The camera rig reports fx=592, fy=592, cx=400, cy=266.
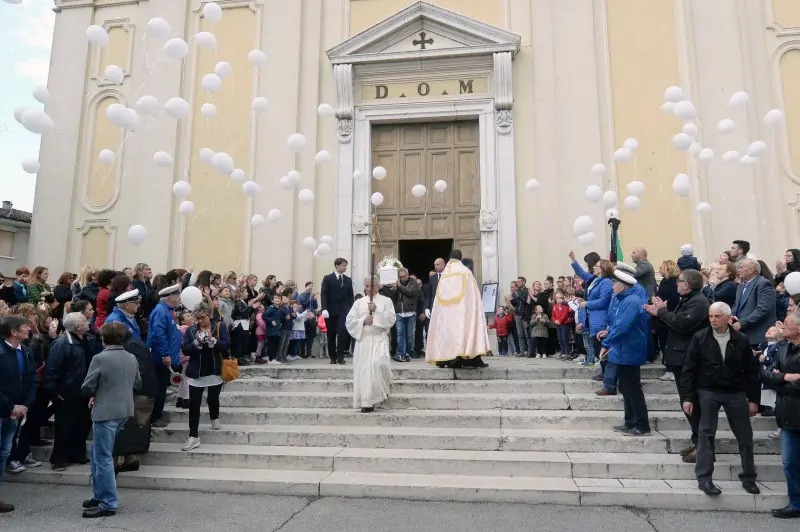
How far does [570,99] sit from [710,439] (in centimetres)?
892

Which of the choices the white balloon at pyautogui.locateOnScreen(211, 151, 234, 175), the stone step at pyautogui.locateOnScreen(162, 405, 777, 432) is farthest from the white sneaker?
the white balloon at pyautogui.locateOnScreen(211, 151, 234, 175)

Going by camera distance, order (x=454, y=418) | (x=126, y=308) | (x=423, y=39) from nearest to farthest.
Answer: (x=126, y=308), (x=454, y=418), (x=423, y=39)

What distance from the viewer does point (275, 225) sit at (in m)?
13.1

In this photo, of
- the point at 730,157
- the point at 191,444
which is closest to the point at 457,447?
the point at 191,444

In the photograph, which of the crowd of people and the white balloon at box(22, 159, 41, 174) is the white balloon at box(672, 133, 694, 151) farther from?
the white balloon at box(22, 159, 41, 174)

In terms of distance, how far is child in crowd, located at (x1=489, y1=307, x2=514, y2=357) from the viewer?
11.4 metres

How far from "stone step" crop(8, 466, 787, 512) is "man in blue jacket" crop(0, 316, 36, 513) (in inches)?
39.7

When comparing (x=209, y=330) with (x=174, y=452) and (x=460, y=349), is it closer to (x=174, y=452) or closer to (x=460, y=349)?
(x=174, y=452)

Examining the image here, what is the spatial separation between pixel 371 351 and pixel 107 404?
318cm

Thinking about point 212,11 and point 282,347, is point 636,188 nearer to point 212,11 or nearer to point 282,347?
point 282,347

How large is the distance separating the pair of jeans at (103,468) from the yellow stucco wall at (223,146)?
8.04m

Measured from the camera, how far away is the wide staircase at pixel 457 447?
5.62 meters

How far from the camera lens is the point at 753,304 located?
6.53m

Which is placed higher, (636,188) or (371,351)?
(636,188)
